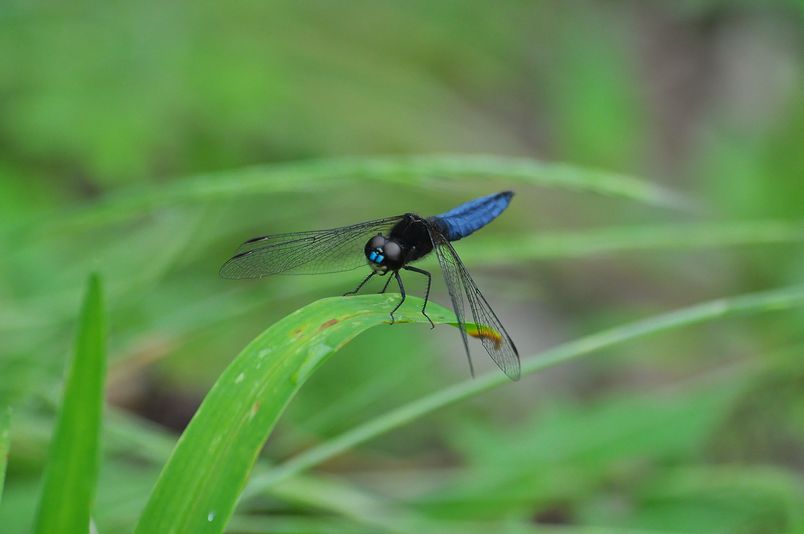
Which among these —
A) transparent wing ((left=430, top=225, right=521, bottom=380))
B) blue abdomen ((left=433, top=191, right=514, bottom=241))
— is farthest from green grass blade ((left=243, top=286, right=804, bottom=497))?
blue abdomen ((left=433, top=191, right=514, bottom=241))

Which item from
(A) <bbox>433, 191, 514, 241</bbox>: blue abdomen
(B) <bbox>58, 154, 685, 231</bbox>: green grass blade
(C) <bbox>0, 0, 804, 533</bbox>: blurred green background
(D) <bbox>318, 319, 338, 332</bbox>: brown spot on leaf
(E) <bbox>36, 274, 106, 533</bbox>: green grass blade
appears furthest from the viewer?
(C) <bbox>0, 0, 804, 533</bbox>: blurred green background

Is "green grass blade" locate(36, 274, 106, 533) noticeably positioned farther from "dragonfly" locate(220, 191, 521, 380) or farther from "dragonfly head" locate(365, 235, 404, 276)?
"dragonfly head" locate(365, 235, 404, 276)

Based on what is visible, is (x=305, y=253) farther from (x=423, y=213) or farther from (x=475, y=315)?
(x=423, y=213)

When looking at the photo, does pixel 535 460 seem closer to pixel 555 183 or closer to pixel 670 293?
pixel 555 183

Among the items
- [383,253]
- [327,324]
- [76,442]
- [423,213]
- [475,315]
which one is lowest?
[76,442]

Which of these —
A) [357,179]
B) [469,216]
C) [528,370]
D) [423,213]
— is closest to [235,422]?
[528,370]
